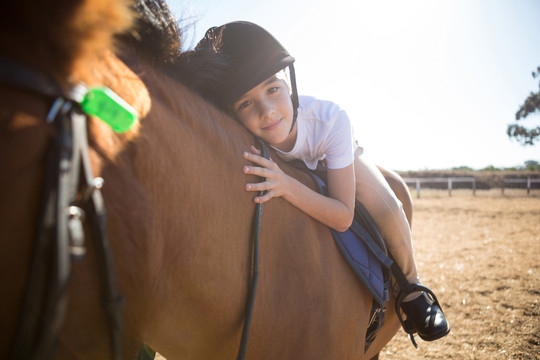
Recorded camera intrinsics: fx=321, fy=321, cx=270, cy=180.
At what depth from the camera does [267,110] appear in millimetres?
1715

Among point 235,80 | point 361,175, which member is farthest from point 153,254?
point 361,175

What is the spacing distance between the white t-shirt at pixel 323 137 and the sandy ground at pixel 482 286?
3.09m

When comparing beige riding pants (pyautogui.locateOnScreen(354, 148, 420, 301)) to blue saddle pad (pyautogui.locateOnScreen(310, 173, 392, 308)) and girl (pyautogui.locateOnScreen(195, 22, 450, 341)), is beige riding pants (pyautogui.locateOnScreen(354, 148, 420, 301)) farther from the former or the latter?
blue saddle pad (pyautogui.locateOnScreen(310, 173, 392, 308))

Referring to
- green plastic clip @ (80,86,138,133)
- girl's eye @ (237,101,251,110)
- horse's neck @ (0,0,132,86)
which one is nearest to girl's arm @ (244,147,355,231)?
girl's eye @ (237,101,251,110)

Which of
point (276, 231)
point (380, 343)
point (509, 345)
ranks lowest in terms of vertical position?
point (509, 345)

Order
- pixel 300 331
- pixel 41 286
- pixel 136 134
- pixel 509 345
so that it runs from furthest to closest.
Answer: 1. pixel 509 345
2. pixel 300 331
3. pixel 136 134
4. pixel 41 286

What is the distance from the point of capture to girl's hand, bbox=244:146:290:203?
1345 mm

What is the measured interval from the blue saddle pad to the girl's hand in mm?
498

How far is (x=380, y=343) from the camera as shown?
8.02 feet

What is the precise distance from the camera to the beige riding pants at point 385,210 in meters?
2.31

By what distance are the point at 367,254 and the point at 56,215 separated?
1.72 m

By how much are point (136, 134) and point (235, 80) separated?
0.83 m

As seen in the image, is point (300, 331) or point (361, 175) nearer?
point (300, 331)

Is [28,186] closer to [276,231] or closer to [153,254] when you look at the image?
[153,254]
